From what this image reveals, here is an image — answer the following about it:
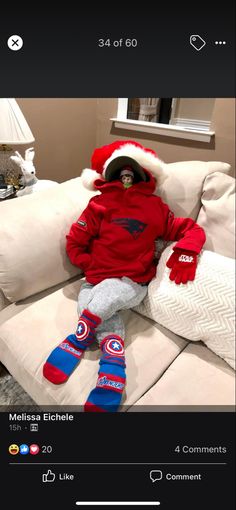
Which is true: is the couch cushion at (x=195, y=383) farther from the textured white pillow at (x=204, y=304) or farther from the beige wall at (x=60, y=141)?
the beige wall at (x=60, y=141)

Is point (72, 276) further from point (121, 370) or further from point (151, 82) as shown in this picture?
point (151, 82)

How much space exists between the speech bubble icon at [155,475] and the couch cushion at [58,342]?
144 mm

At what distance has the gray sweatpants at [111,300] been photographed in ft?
2.55

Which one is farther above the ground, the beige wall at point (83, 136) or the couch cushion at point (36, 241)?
the beige wall at point (83, 136)

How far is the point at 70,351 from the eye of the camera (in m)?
0.72

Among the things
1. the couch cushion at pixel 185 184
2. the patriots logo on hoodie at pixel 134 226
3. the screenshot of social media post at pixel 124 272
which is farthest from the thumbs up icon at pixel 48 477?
the couch cushion at pixel 185 184

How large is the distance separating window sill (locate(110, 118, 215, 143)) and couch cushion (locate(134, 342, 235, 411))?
2.07ft

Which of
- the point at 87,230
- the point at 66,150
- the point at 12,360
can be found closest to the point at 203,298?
the point at 87,230

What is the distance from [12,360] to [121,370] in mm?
337

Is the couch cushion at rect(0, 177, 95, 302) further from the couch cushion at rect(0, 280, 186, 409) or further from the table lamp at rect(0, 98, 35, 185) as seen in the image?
the table lamp at rect(0, 98, 35, 185)

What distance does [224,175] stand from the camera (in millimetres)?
792

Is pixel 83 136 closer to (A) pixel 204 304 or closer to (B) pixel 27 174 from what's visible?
(B) pixel 27 174

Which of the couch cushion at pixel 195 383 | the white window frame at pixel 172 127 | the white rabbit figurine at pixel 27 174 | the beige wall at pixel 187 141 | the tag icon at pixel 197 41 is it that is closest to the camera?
the tag icon at pixel 197 41

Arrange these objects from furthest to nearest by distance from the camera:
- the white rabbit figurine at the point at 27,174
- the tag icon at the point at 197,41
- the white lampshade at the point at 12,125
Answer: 1. the white rabbit figurine at the point at 27,174
2. the white lampshade at the point at 12,125
3. the tag icon at the point at 197,41
